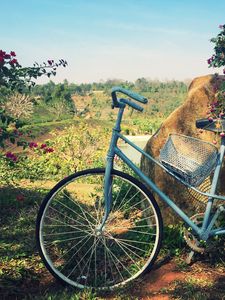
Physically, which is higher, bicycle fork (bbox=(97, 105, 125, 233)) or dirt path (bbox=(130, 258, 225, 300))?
bicycle fork (bbox=(97, 105, 125, 233))

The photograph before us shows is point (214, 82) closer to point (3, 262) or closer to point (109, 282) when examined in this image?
point (109, 282)

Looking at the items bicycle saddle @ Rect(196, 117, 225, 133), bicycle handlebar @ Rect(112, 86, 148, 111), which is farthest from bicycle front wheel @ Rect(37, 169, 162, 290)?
bicycle saddle @ Rect(196, 117, 225, 133)

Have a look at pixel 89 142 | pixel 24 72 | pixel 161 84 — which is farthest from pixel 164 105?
pixel 24 72

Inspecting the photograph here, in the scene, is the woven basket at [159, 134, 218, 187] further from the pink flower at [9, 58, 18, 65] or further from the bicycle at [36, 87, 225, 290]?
the pink flower at [9, 58, 18, 65]

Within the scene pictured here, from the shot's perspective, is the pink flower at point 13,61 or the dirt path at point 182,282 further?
the pink flower at point 13,61

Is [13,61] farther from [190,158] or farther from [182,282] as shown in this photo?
[182,282]

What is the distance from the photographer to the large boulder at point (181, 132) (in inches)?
175

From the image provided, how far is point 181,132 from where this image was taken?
4.61 meters

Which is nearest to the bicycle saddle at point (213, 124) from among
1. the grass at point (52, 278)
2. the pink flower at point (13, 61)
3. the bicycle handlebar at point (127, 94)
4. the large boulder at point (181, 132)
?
the bicycle handlebar at point (127, 94)

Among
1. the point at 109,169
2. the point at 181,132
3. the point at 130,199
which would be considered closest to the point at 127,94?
the point at 109,169

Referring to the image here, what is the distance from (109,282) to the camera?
3451mm

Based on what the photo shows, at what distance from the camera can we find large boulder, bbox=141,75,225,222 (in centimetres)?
445

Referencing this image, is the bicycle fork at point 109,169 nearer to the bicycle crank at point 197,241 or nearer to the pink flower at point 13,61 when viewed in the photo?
the bicycle crank at point 197,241

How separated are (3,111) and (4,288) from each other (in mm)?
2537
